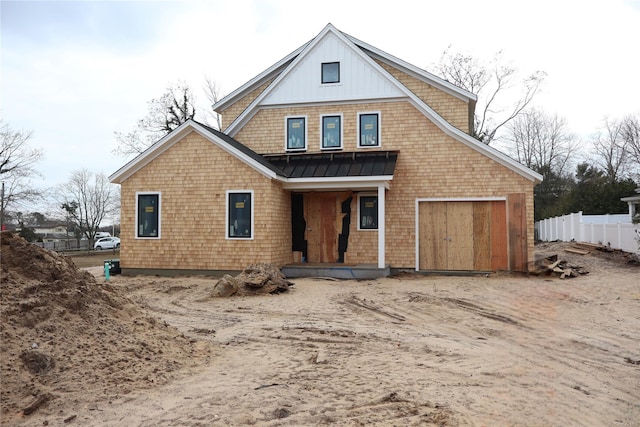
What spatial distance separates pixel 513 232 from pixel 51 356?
1324cm

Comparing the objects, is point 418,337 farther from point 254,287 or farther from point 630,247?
point 630,247

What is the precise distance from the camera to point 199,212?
15.0 m

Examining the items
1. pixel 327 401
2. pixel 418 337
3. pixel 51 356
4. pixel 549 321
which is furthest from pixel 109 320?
pixel 549 321

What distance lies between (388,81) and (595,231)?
46.6 feet

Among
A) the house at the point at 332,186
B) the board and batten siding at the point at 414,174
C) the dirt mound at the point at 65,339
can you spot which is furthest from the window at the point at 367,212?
the dirt mound at the point at 65,339

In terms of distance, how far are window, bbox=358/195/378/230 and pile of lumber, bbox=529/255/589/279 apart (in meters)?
5.03

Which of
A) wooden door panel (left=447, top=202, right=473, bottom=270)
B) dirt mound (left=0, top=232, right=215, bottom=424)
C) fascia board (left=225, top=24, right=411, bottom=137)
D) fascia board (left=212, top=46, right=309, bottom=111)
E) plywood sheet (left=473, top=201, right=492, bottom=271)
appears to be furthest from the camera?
fascia board (left=212, top=46, right=309, bottom=111)

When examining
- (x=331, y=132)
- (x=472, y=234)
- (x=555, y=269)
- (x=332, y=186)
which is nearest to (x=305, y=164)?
(x=332, y=186)

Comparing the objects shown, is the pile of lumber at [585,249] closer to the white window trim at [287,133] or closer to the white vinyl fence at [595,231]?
the white vinyl fence at [595,231]

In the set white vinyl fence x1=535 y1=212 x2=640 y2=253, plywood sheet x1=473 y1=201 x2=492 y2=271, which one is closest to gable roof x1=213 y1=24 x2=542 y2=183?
plywood sheet x1=473 y1=201 x2=492 y2=271

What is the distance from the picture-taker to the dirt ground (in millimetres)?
4277

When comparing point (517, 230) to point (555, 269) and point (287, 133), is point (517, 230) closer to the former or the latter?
point (555, 269)

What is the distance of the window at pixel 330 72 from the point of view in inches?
651

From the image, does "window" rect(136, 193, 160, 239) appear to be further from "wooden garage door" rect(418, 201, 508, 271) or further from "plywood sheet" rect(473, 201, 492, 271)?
"plywood sheet" rect(473, 201, 492, 271)
